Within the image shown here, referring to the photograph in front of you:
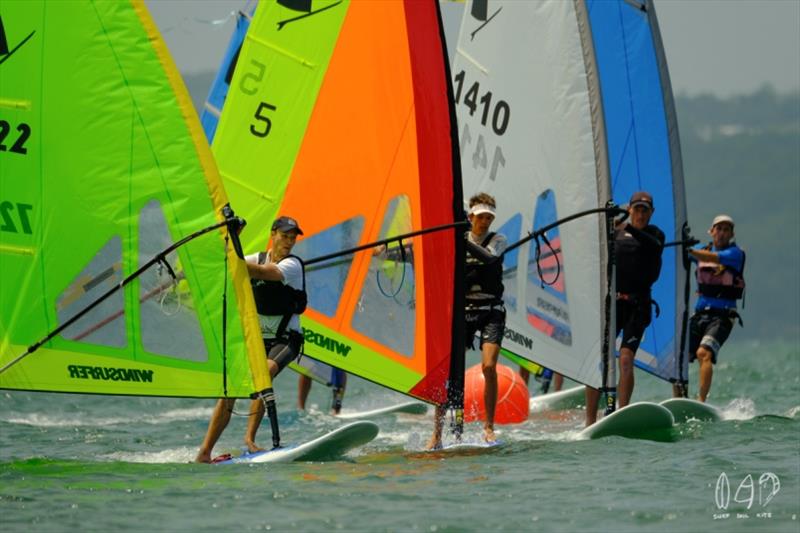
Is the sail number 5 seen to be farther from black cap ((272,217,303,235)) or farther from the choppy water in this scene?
the choppy water

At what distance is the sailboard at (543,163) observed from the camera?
14.8m

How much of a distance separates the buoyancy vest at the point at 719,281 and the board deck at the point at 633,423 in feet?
8.54

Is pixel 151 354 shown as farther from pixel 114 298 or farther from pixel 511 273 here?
pixel 511 273

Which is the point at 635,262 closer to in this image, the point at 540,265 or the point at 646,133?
the point at 540,265

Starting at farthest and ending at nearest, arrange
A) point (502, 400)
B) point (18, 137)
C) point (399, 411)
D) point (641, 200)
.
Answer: point (399, 411) → point (502, 400) → point (641, 200) → point (18, 137)

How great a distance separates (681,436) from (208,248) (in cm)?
442

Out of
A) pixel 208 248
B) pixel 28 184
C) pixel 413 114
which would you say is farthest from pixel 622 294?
pixel 28 184

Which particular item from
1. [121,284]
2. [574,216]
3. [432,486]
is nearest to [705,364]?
[574,216]

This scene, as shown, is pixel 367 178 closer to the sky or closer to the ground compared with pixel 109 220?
closer to the sky

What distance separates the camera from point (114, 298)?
1163 centimetres

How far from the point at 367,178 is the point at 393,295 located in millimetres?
953

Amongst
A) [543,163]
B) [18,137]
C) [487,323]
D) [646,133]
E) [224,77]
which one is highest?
[224,77]

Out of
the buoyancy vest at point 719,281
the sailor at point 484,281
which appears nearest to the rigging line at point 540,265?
the sailor at point 484,281

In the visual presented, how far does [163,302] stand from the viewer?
38.3ft
